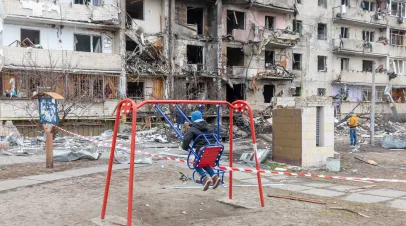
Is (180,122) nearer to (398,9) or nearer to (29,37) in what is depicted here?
(29,37)

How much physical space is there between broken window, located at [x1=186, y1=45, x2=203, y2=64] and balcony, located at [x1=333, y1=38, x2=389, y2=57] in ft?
45.9

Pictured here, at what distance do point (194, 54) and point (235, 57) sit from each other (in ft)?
13.0

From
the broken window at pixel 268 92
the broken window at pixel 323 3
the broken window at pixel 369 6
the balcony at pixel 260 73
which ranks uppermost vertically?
the broken window at pixel 369 6

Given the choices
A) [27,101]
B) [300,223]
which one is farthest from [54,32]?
[300,223]

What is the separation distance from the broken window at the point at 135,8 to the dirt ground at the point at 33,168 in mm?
19335

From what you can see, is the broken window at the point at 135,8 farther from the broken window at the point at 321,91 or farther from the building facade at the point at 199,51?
the broken window at the point at 321,91

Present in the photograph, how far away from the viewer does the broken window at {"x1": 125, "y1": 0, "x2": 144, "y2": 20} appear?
98.0 ft

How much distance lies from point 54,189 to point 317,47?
1333 inches

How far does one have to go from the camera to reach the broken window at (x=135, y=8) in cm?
2987

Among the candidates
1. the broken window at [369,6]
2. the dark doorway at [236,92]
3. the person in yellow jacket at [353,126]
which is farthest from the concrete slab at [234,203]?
the broken window at [369,6]

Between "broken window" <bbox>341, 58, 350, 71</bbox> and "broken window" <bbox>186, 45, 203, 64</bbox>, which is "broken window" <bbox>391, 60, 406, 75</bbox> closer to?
"broken window" <bbox>341, 58, 350, 71</bbox>

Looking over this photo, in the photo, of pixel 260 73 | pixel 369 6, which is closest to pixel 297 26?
pixel 260 73

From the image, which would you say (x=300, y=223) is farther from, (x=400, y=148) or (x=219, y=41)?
(x=219, y=41)

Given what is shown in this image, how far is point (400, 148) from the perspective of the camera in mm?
19281
